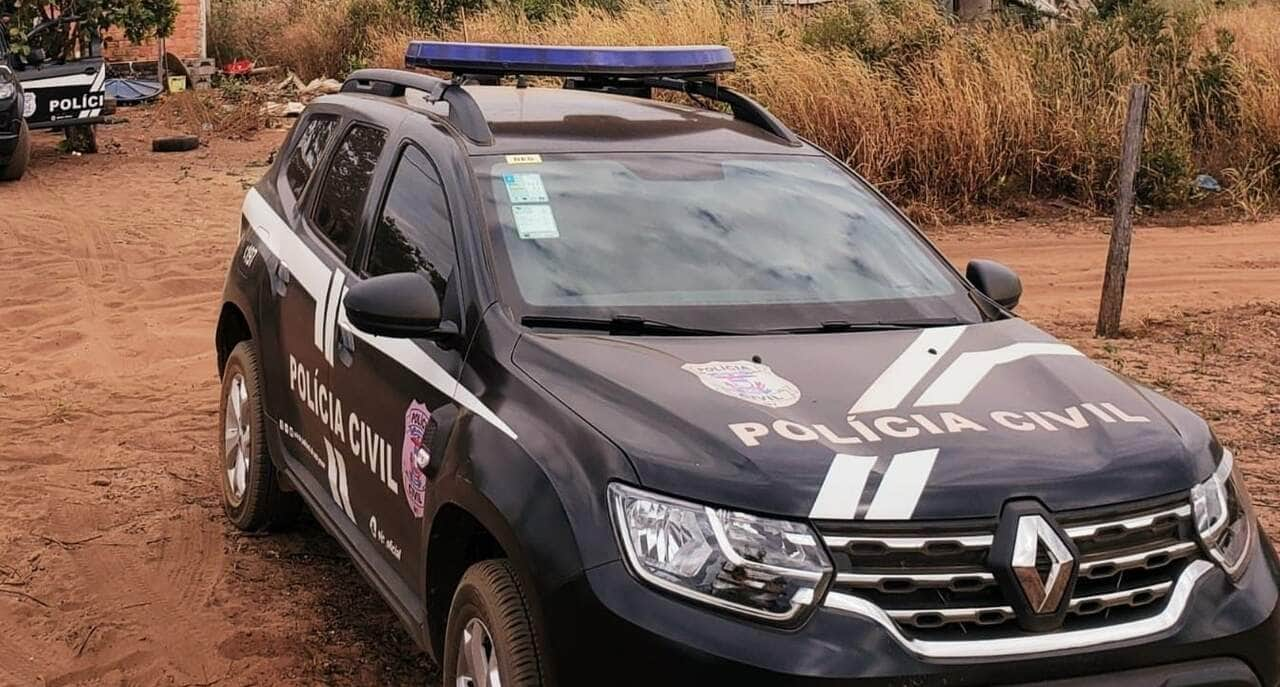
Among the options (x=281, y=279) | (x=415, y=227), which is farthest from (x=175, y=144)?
(x=415, y=227)

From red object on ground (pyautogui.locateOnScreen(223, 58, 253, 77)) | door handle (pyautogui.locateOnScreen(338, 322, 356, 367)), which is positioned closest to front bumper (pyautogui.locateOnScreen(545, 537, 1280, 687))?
door handle (pyautogui.locateOnScreen(338, 322, 356, 367))

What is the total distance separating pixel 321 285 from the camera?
4.38 meters

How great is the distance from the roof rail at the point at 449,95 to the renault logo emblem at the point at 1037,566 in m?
1.92

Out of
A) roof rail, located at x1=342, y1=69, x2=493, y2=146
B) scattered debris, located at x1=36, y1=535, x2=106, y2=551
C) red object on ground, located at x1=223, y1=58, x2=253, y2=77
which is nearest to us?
roof rail, located at x1=342, y1=69, x2=493, y2=146

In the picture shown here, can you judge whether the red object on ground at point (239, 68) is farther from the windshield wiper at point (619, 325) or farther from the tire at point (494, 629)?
the tire at point (494, 629)

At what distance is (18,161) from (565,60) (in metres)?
11.1

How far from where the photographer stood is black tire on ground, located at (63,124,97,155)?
16.2 metres

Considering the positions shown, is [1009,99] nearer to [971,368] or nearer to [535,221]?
[535,221]

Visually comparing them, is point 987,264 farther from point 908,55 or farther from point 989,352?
point 908,55

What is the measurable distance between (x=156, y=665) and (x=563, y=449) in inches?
77.9

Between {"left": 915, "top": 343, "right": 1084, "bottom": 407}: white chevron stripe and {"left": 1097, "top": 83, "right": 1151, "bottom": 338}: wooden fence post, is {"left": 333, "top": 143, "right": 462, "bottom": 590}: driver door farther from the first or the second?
{"left": 1097, "top": 83, "right": 1151, "bottom": 338}: wooden fence post

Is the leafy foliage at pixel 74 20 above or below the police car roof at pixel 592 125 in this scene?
below

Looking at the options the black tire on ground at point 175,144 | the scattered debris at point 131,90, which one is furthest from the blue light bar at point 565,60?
the scattered debris at point 131,90

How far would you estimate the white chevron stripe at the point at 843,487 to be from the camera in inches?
104
